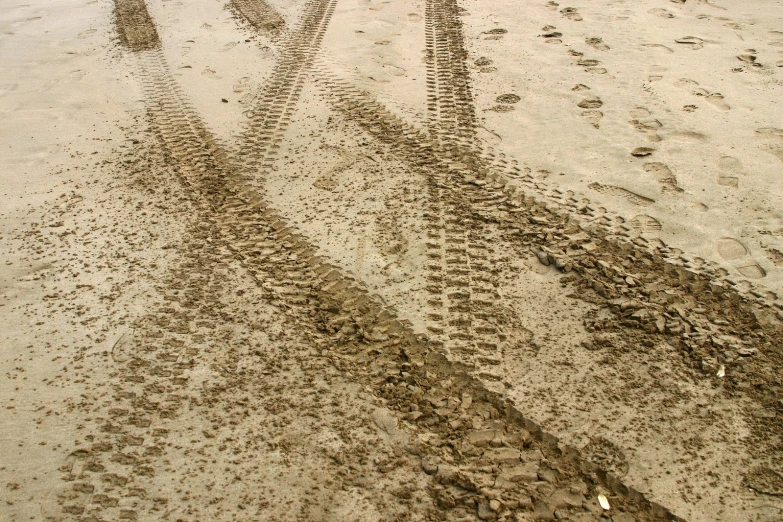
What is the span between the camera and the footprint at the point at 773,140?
483 centimetres

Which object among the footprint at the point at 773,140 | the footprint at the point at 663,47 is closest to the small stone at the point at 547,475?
the footprint at the point at 773,140

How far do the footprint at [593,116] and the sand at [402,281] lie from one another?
5.1 inches

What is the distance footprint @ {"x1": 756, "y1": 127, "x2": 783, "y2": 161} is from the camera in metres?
4.83

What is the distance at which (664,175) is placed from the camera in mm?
4680

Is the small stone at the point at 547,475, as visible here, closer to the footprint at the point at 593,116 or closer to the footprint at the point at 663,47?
the footprint at the point at 593,116

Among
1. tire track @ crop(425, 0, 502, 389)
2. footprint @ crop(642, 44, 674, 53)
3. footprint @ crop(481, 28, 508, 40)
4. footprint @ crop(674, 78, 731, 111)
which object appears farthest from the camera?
footprint @ crop(481, 28, 508, 40)

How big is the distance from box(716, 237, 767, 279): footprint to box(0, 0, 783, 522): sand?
0.09ft

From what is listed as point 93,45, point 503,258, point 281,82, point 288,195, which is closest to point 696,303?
point 503,258

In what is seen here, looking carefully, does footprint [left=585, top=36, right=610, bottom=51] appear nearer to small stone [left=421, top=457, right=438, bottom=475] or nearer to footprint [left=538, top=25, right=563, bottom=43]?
footprint [left=538, top=25, right=563, bottom=43]

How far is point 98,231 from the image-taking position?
14.7ft

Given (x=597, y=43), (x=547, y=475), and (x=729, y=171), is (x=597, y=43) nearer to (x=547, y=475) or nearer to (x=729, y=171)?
(x=729, y=171)

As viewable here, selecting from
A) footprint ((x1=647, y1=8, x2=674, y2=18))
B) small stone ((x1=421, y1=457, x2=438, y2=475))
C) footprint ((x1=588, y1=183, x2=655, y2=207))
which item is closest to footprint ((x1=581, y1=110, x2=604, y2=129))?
footprint ((x1=588, y1=183, x2=655, y2=207))

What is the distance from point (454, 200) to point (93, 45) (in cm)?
511

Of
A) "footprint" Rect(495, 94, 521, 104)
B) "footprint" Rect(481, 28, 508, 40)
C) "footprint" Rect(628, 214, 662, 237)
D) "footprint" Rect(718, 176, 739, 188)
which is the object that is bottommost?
"footprint" Rect(628, 214, 662, 237)
